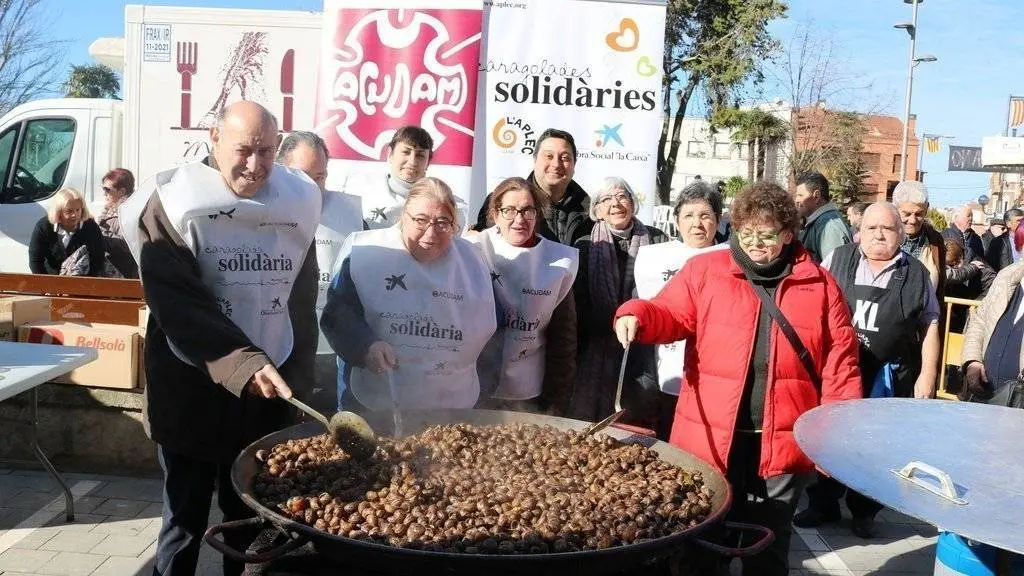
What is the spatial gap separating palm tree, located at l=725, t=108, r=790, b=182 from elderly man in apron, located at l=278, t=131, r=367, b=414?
55.7ft

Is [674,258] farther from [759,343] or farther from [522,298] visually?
[759,343]

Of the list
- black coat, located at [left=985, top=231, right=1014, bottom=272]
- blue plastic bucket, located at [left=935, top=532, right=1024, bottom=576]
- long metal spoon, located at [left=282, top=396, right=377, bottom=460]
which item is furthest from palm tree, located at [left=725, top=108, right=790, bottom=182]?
long metal spoon, located at [left=282, top=396, right=377, bottom=460]

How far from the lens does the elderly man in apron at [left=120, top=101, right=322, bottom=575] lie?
2697 mm

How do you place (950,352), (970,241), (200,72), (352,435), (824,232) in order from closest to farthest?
(352,435) → (824,232) → (200,72) → (950,352) → (970,241)

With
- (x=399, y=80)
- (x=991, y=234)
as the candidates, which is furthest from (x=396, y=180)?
(x=991, y=234)

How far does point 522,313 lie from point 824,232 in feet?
9.70

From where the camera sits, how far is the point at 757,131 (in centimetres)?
2156

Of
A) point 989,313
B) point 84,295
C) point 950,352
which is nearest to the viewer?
point 989,313

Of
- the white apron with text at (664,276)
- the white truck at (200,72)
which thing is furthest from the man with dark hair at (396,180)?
the white truck at (200,72)

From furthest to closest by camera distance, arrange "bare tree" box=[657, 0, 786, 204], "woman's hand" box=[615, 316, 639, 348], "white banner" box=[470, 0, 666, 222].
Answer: "bare tree" box=[657, 0, 786, 204], "white banner" box=[470, 0, 666, 222], "woman's hand" box=[615, 316, 639, 348]

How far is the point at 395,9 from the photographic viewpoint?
5.45m

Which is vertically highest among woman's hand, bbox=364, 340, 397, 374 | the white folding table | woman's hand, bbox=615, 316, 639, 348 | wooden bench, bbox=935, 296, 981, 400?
woman's hand, bbox=615, 316, 639, 348

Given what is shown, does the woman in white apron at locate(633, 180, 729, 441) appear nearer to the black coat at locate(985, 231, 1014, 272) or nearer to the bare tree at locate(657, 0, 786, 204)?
the black coat at locate(985, 231, 1014, 272)

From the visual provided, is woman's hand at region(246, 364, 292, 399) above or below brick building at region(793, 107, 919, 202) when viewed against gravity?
below
